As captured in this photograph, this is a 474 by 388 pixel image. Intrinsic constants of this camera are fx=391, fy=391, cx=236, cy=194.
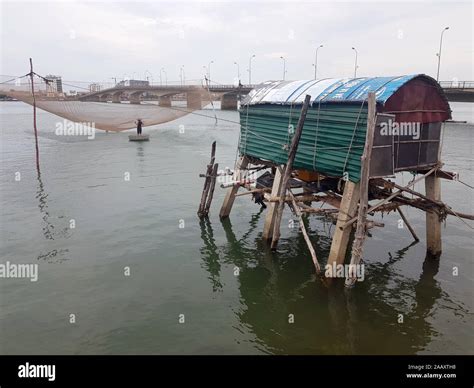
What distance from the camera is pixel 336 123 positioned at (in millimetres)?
14320

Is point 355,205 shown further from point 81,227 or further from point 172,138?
point 172,138

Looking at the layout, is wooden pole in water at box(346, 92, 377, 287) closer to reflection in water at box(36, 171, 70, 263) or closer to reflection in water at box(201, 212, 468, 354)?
reflection in water at box(201, 212, 468, 354)

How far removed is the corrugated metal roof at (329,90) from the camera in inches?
A: 522

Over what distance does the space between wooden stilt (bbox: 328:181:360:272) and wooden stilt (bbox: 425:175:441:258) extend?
439 centimetres

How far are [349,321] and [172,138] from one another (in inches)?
2018

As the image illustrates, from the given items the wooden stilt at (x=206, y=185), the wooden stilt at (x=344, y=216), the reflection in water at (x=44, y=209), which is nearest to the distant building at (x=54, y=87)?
the reflection in water at (x=44, y=209)

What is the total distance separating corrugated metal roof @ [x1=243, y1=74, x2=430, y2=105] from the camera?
1327cm

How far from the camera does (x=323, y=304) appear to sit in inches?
523

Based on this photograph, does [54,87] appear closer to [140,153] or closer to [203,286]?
[140,153]

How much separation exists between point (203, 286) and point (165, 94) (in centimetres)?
9623

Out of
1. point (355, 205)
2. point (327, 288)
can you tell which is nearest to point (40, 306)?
point (327, 288)

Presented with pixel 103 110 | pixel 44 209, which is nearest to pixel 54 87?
pixel 103 110

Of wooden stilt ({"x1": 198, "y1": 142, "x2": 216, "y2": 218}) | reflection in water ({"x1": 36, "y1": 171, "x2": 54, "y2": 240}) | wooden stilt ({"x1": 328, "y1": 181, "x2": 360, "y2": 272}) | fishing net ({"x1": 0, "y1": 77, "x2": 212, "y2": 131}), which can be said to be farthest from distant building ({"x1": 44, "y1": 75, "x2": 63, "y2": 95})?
wooden stilt ({"x1": 328, "y1": 181, "x2": 360, "y2": 272})

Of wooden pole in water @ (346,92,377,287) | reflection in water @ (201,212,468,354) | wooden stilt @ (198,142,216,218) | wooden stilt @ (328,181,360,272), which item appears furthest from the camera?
wooden stilt @ (198,142,216,218)
